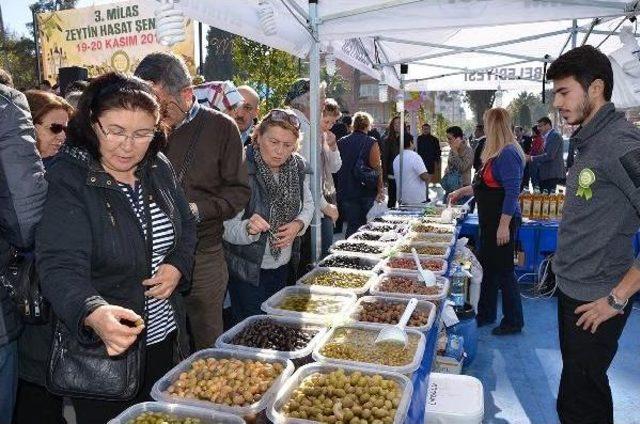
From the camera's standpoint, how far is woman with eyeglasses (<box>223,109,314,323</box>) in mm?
2596

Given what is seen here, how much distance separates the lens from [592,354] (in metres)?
2.17

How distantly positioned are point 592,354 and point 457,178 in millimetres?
7164

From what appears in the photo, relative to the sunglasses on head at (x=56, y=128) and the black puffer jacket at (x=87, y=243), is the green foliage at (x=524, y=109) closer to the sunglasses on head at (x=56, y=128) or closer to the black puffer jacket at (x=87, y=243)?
the sunglasses on head at (x=56, y=128)

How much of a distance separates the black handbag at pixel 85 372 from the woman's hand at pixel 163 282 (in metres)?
0.26

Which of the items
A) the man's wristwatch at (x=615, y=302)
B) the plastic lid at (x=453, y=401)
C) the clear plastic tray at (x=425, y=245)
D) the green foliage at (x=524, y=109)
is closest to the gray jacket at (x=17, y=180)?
the plastic lid at (x=453, y=401)

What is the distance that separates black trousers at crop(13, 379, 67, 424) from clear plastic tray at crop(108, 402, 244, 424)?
1.94 ft

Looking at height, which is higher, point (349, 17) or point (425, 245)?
point (349, 17)

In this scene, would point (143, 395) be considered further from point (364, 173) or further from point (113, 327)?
point (364, 173)

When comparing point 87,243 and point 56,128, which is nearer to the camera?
point 87,243

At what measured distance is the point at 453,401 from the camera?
238 cm

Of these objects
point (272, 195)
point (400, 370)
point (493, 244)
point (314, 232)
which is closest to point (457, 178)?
point (493, 244)

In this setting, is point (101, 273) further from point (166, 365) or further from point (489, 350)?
point (489, 350)

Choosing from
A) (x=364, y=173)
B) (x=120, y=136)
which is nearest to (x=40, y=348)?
(x=120, y=136)

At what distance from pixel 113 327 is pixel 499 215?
361 centimetres
